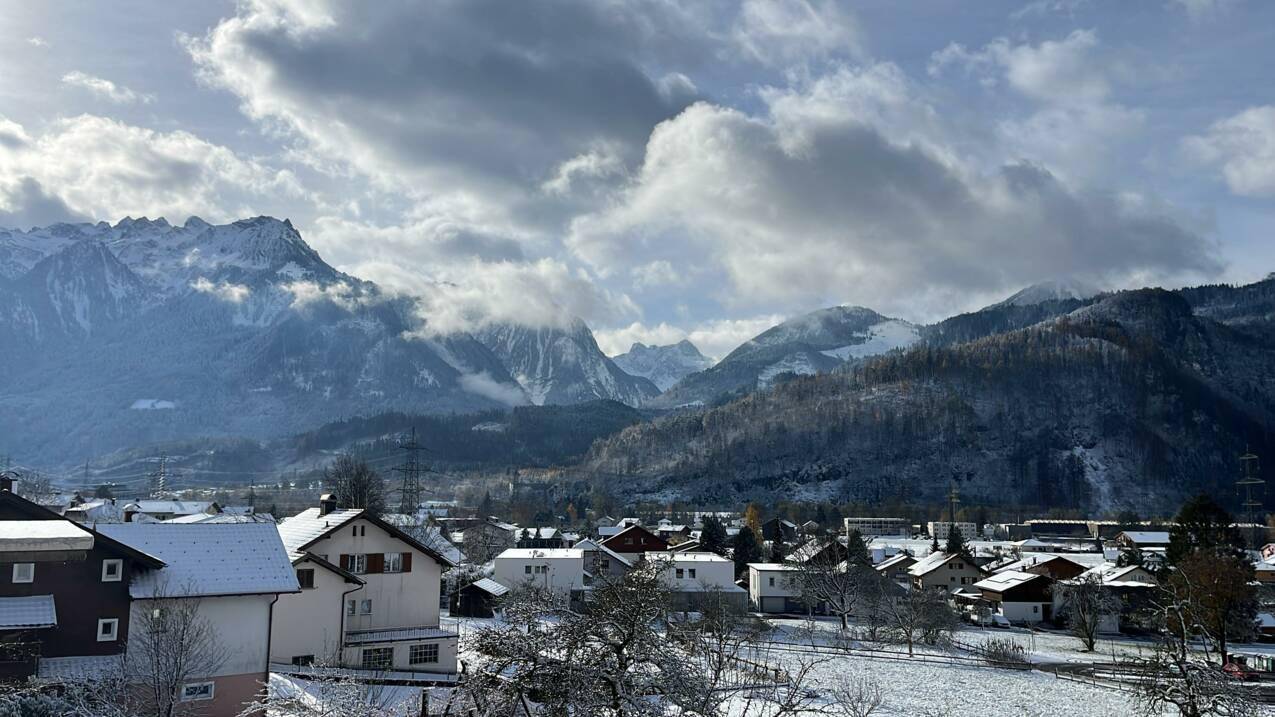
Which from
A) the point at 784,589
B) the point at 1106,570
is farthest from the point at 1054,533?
the point at 784,589

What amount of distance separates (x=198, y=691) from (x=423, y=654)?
12.5 meters

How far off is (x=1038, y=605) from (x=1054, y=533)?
309 feet

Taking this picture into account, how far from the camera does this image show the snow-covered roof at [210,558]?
27.6 m

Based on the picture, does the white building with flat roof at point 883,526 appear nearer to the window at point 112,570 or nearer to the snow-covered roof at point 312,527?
the snow-covered roof at point 312,527

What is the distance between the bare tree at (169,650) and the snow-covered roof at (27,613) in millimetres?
2413

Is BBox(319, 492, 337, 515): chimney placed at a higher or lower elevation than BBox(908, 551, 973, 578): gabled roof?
higher

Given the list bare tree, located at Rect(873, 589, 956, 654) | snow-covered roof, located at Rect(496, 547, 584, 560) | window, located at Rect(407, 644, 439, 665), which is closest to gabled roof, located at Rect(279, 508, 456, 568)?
window, located at Rect(407, 644, 439, 665)

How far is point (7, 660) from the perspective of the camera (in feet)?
75.5

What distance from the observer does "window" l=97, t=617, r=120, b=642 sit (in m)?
26.1

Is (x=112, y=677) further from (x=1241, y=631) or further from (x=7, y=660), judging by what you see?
(x=1241, y=631)

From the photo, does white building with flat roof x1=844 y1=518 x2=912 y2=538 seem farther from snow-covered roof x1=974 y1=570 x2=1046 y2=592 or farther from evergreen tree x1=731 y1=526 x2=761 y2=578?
snow-covered roof x1=974 y1=570 x2=1046 y2=592

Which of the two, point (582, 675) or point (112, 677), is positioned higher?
point (582, 675)

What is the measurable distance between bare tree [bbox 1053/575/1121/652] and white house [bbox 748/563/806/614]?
21.2 metres

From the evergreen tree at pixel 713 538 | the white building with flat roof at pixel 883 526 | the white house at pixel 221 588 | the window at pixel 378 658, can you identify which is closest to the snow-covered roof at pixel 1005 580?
the evergreen tree at pixel 713 538
